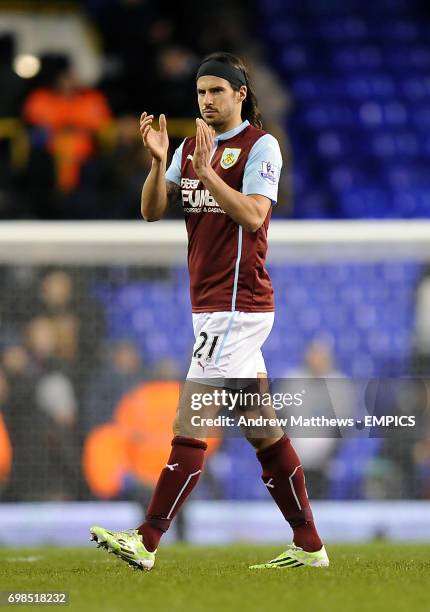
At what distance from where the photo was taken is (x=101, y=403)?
7238 millimetres

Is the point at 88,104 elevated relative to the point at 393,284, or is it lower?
elevated

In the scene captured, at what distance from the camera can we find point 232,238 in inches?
176

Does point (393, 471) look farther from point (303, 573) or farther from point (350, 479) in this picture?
point (303, 573)

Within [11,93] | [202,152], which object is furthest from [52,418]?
[11,93]

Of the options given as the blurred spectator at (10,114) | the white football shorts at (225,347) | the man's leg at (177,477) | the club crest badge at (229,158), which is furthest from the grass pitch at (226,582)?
the blurred spectator at (10,114)

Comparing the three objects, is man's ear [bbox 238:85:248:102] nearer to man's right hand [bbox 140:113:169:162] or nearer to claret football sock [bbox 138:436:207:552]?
man's right hand [bbox 140:113:169:162]

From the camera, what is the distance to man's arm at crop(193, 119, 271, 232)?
421 centimetres

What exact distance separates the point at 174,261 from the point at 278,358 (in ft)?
2.67

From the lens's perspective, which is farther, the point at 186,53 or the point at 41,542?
the point at 186,53

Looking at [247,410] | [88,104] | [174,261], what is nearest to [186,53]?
[88,104]

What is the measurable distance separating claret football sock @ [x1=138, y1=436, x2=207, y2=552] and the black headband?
4.09 ft

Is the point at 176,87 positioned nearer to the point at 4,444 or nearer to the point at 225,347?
the point at 4,444

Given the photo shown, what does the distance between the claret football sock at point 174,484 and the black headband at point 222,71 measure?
125 cm

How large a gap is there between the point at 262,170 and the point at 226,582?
1.37 meters
